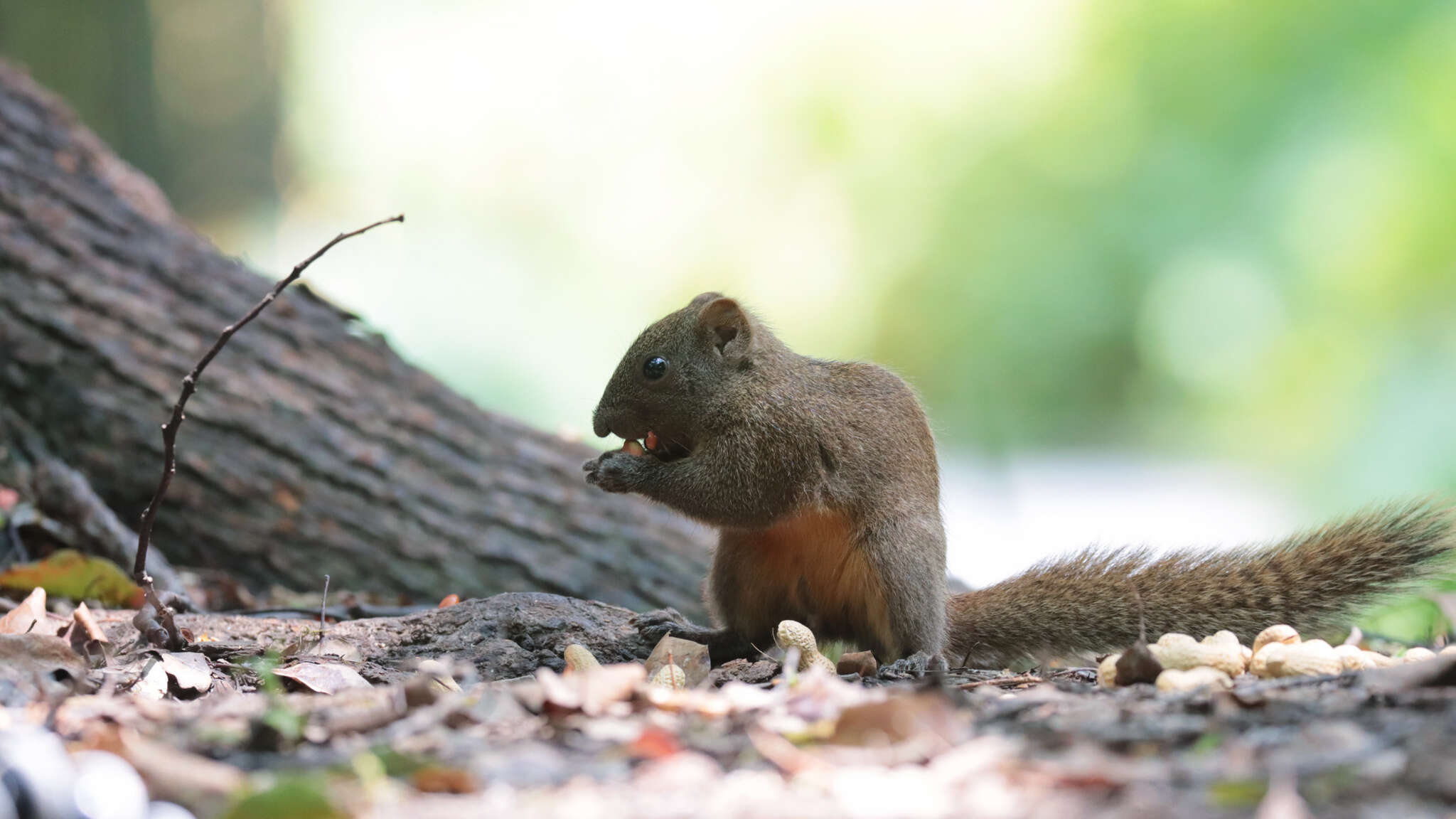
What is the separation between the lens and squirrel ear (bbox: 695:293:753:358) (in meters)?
2.79

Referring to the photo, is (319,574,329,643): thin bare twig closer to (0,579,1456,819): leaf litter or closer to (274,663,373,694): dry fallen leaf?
(274,663,373,694): dry fallen leaf

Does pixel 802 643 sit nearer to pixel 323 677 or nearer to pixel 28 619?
pixel 323 677

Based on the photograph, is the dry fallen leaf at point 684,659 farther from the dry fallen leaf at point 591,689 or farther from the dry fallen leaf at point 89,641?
the dry fallen leaf at point 89,641

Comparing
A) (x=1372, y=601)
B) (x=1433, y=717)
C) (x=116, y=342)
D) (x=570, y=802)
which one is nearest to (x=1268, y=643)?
(x=1372, y=601)

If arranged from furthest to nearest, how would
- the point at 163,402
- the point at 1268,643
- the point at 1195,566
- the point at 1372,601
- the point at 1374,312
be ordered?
the point at 1374,312, the point at 163,402, the point at 1195,566, the point at 1372,601, the point at 1268,643

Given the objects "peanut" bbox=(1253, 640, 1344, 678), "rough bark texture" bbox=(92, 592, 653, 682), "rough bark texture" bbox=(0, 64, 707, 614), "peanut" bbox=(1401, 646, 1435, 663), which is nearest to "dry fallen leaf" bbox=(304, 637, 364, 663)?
"rough bark texture" bbox=(92, 592, 653, 682)

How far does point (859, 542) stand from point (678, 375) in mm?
598

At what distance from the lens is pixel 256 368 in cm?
379

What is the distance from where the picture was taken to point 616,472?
2.68m

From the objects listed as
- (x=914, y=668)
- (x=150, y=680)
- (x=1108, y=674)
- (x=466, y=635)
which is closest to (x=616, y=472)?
(x=466, y=635)

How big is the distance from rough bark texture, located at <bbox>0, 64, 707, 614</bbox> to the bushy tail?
131cm

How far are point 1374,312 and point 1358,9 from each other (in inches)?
74.8

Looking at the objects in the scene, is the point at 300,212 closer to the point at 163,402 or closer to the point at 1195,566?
the point at 163,402

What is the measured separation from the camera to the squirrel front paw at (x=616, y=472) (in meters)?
2.67
